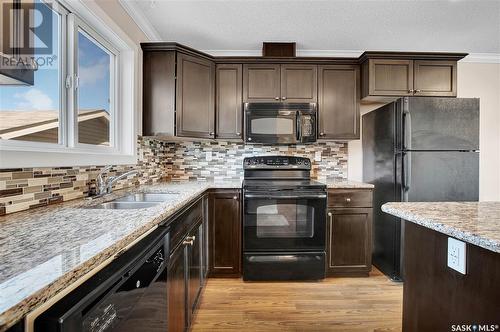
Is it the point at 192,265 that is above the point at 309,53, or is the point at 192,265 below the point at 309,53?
below

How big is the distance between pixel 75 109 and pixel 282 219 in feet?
5.85

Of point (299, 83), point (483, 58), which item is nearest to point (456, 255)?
point (299, 83)

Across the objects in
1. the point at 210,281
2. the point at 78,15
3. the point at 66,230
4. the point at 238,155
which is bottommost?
the point at 210,281

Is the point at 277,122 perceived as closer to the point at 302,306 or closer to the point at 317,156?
the point at 317,156

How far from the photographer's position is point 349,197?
2.41 m

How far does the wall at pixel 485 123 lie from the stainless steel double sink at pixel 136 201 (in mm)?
2220

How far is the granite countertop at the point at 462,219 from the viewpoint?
28.1 inches

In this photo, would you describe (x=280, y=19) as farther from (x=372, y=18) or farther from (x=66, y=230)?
(x=66, y=230)

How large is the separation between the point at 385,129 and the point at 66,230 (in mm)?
2577

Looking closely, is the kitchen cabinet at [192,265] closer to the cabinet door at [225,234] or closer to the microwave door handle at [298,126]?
the cabinet door at [225,234]

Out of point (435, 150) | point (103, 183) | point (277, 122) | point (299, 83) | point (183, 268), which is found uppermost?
point (299, 83)

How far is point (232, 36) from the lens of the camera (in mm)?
2594

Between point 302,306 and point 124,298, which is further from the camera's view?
point 302,306

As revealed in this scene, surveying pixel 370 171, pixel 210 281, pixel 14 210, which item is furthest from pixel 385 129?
pixel 14 210
